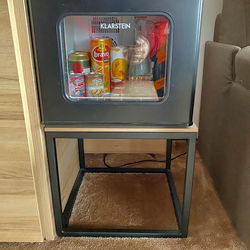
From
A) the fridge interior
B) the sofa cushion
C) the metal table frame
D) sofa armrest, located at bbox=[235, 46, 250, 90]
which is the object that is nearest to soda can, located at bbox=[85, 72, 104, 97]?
the fridge interior

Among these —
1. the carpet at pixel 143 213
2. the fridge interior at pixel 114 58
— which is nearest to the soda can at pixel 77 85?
the fridge interior at pixel 114 58

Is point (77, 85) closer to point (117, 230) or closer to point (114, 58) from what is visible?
point (114, 58)

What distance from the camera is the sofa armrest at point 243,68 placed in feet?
2.65

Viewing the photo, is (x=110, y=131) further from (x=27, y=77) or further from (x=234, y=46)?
(x=234, y=46)

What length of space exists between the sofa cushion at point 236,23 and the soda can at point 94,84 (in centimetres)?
58

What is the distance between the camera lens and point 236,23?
39.2 inches

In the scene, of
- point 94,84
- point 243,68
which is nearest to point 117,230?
point 94,84

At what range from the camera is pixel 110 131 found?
2.49 feet

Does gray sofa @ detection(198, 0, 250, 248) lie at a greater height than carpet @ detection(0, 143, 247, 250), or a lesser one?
greater

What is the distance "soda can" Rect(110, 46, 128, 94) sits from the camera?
2.69 feet

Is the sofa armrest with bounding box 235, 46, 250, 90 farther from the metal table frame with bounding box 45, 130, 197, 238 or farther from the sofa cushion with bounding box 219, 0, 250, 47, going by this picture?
the metal table frame with bounding box 45, 130, 197, 238

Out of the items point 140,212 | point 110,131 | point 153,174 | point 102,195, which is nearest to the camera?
point 110,131

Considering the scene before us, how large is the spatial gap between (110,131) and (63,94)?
175 millimetres

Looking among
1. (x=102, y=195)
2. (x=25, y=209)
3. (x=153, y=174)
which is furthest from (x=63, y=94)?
(x=153, y=174)
